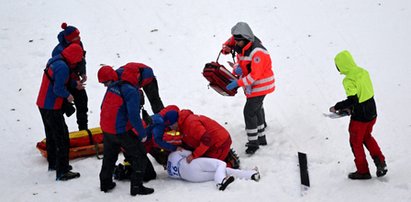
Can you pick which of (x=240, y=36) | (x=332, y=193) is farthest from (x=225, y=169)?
(x=240, y=36)

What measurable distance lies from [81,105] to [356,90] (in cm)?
414

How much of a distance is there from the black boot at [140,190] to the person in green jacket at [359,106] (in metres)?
2.46

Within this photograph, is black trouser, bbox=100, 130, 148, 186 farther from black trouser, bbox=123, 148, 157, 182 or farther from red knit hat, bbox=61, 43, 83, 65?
red knit hat, bbox=61, 43, 83, 65

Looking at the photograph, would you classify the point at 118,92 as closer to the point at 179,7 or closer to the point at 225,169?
the point at 225,169

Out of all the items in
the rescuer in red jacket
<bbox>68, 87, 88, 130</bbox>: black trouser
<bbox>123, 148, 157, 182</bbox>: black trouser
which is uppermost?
<bbox>68, 87, 88, 130</bbox>: black trouser

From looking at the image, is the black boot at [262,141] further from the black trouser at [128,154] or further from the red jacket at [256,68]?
the black trouser at [128,154]

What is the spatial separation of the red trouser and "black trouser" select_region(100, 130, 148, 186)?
2536 millimetres

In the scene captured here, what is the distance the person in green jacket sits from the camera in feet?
20.1

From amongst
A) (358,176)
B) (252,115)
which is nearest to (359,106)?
(358,176)

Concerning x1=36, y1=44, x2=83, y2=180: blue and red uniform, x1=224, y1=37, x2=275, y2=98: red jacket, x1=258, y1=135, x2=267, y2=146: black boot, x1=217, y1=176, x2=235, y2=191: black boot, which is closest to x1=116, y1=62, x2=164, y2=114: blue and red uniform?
x1=36, y1=44, x2=83, y2=180: blue and red uniform

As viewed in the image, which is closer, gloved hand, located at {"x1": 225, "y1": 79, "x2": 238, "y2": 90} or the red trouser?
the red trouser

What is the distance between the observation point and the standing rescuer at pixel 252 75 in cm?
727

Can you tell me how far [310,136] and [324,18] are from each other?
4.68m

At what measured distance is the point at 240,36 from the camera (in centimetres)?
725
